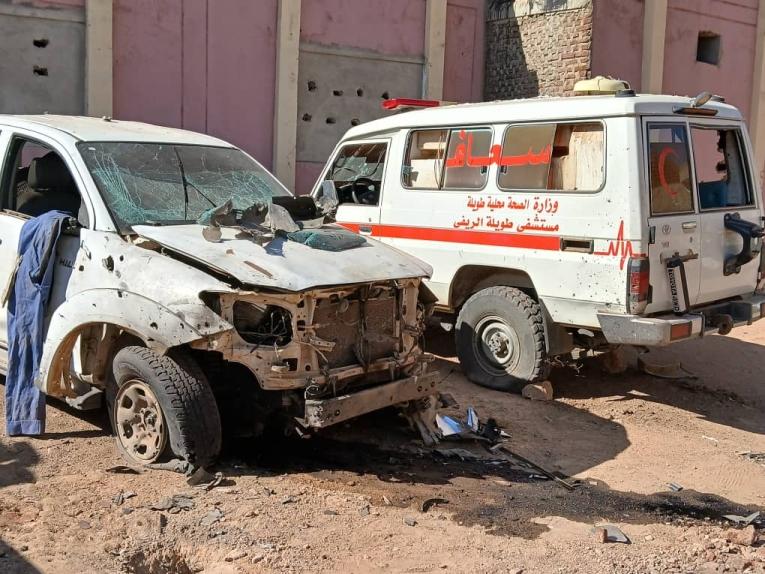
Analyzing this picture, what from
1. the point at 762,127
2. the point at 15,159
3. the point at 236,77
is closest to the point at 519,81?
the point at 236,77

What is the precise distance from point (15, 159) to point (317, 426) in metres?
2.84

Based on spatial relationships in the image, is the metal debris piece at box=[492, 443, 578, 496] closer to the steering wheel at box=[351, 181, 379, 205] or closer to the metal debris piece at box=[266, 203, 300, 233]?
the metal debris piece at box=[266, 203, 300, 233]

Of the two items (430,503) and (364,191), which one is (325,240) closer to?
(430,503)

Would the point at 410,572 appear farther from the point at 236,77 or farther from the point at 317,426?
the point at 236,77

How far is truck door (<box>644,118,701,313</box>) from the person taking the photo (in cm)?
625

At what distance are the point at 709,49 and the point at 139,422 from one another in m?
14.3

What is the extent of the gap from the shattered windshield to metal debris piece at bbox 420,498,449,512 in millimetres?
2245

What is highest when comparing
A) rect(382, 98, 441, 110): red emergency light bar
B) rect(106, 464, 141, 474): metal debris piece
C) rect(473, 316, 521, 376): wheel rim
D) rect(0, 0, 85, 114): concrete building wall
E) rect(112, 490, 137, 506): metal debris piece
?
rect(0, 0, 85, 114): concrete building wall

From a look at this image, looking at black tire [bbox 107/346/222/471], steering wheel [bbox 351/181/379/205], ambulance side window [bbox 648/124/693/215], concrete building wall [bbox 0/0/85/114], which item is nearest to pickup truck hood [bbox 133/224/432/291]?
black tire [bbox 107/346/222/471]

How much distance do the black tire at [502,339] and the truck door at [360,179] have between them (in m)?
1.38

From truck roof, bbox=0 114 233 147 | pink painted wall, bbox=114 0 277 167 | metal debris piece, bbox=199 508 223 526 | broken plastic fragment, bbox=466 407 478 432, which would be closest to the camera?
metal debris piece, bbox=199 508 223 526

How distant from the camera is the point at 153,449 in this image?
483cm

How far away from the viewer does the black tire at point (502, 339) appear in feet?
22.9

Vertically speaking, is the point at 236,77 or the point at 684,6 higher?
the point at 684,6
